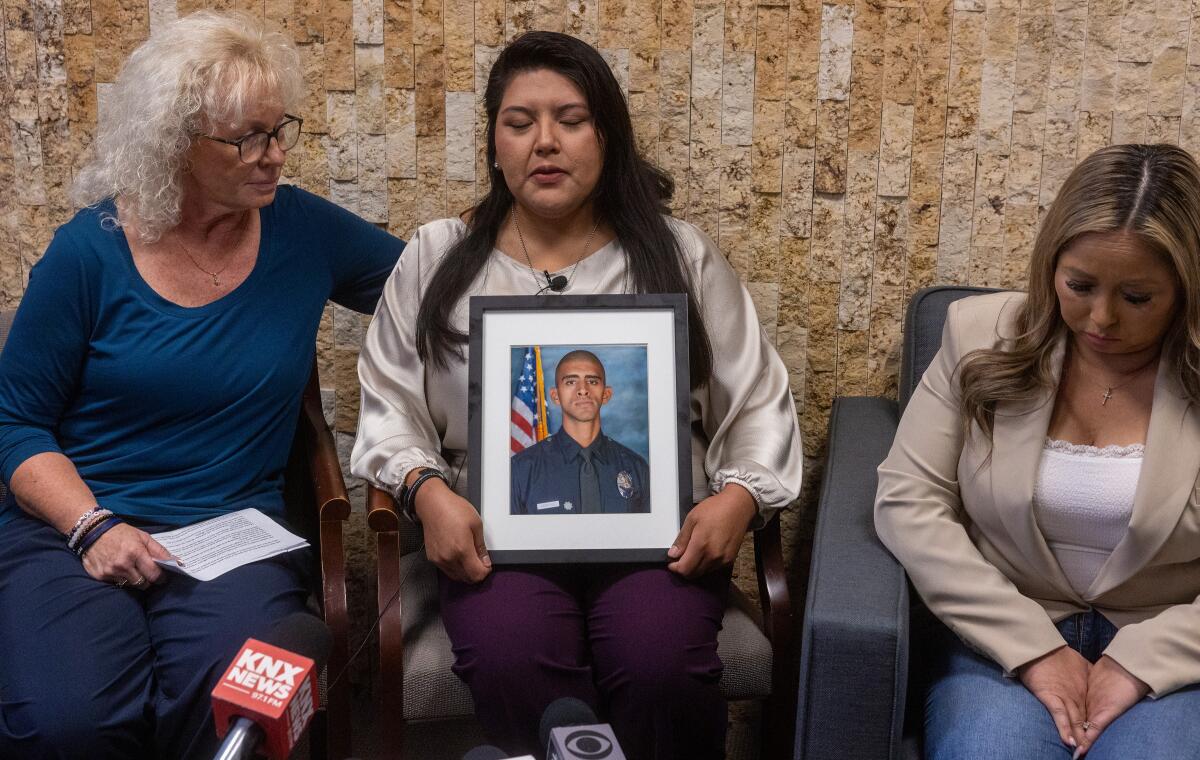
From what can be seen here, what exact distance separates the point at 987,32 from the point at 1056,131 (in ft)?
0.80

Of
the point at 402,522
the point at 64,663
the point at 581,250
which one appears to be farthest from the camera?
the point at 402,522

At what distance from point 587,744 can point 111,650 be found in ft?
3.24

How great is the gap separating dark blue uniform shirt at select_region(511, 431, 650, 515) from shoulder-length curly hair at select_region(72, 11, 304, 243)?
0.78m

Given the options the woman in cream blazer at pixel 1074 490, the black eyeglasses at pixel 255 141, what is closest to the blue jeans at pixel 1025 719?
the woman in cream blazer at pixel 1074 490

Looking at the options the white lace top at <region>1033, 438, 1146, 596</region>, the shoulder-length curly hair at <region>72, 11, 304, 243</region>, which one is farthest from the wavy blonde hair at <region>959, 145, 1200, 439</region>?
the shoulder-length curly hair at <region>72, 11, 304, 243</region>

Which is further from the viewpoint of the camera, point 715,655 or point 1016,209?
point 1016,209

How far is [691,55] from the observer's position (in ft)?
7.61

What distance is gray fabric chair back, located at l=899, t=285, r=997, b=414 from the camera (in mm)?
Answer: 2176

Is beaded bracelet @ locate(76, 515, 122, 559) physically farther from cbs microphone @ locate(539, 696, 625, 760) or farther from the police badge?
cbs microphone @ locate(539, 696, 625, 760)

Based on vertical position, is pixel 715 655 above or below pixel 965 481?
below

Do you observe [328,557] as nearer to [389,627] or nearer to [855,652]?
[389,627]

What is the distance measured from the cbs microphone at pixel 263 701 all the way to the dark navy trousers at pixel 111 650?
72cm

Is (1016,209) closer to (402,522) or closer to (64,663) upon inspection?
(402,522)

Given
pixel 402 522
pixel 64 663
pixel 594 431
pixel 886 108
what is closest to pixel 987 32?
pixel 886 108
